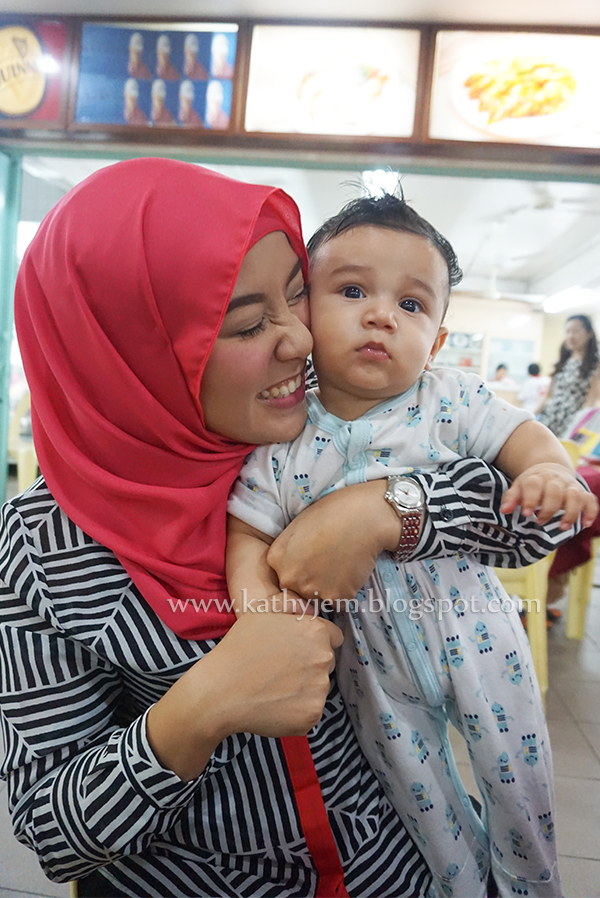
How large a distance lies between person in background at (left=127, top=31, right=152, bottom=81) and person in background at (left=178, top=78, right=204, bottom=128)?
0.22 metres

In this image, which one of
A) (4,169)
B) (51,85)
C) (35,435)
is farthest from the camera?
(4,169)

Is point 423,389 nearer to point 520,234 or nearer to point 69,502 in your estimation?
point 69,502

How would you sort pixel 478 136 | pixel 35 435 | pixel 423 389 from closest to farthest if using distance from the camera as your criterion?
pixel 35 435 < pixel 423 389 < pixel 478 136

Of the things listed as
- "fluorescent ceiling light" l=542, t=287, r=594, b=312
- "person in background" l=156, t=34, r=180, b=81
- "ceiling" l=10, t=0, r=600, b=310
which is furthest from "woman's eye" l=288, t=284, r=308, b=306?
"fluorescent ceiling light" l=542, t=287, r=594, b=312

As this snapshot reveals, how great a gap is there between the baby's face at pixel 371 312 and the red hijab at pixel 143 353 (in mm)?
138

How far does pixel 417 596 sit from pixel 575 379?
3976 mm

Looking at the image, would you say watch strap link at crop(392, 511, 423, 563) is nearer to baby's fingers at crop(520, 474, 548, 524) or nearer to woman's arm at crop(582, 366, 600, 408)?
baby's fingers at crop(520, 474, 548, 524)

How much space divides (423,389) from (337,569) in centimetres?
43

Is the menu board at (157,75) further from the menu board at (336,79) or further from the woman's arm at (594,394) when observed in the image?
the woman's arm at (594,394)

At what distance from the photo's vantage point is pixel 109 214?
84cm

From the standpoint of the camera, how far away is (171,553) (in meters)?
0.87

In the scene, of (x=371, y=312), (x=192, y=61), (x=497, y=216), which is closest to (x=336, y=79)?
(x=192, y=61)

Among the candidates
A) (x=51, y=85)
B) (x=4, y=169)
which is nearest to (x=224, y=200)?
(x=51, y=85)

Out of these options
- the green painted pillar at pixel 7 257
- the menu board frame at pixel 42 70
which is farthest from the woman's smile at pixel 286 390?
the green painted pillar at pixel 7 257
